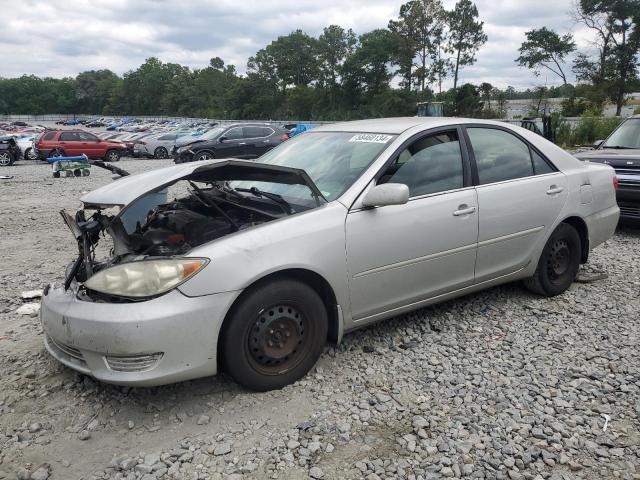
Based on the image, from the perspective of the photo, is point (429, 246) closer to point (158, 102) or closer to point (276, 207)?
point (276, 207)

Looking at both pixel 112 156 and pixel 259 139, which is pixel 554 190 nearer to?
pixel 259 139

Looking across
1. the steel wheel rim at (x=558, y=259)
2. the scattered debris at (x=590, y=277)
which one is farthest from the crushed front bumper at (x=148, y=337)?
the scattered debris at (x=590, y=277)

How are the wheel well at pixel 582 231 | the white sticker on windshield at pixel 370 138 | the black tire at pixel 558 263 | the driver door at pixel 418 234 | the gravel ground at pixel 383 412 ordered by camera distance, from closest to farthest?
the gravel ground at pixel 383 412 → the driver door at pixel 418 234 → the white sticker on windshield at pixel 370 138 → the black tire at pixel 558 263 → the wheel well at pixel 582 231

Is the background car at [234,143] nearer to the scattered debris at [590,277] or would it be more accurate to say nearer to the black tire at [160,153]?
the black tire at [160,153]

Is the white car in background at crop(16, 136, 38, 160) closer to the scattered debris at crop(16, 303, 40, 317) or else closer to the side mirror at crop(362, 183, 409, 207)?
the scattered debris at crop(16, 303, 40, 317)

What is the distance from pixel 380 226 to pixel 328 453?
1.41 m

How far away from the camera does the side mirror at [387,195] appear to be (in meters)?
3.12

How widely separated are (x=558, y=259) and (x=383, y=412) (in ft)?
8.30

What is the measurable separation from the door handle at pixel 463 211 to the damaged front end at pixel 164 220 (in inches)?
41.1

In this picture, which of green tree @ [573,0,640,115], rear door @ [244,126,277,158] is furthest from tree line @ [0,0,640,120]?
rear door @ [244,126,277,158]

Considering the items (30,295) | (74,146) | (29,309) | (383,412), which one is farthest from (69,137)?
(383,412)

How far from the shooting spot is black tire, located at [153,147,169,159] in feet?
82.9

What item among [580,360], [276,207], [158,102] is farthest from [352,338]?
[158,102]

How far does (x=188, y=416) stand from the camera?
2834 mm
